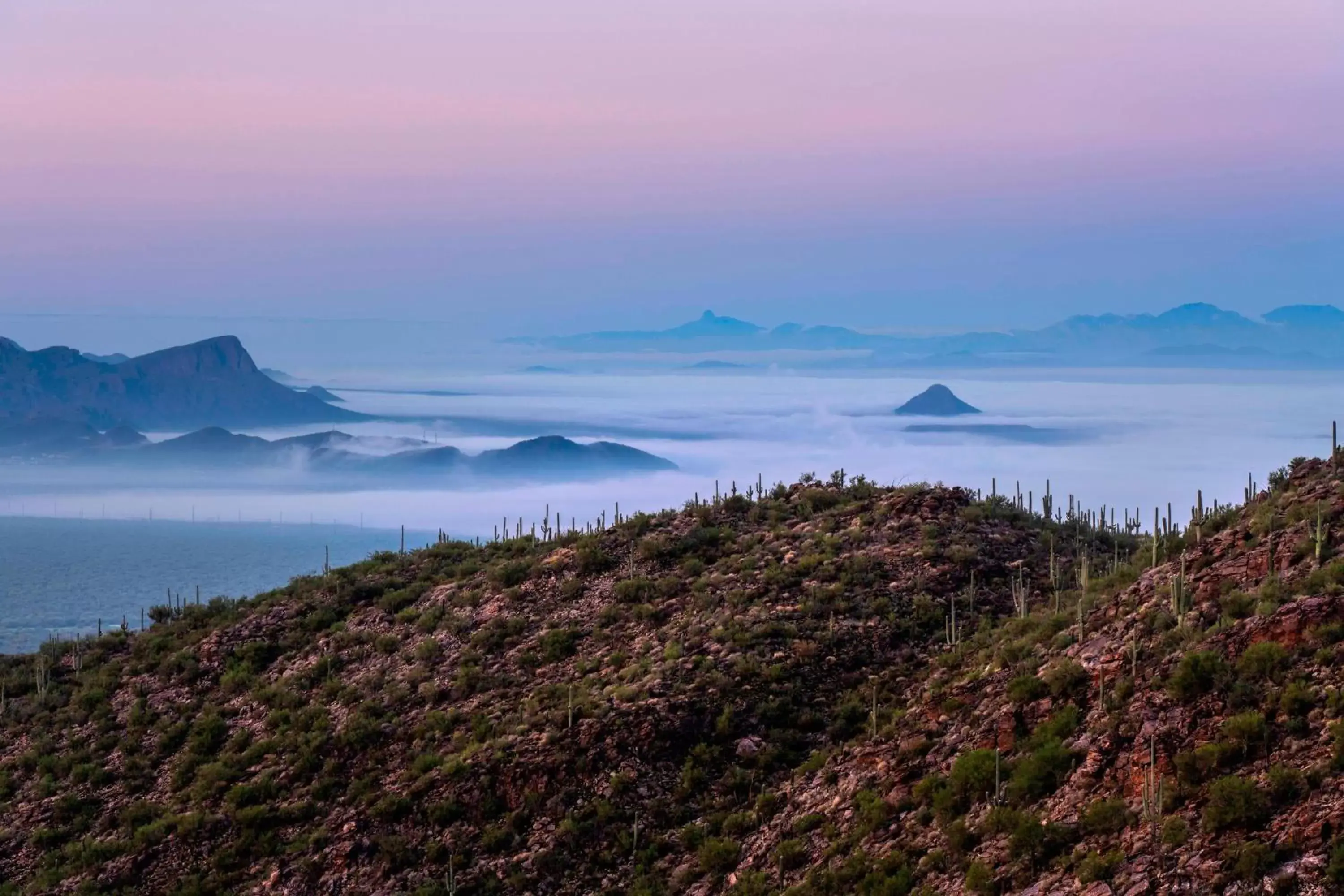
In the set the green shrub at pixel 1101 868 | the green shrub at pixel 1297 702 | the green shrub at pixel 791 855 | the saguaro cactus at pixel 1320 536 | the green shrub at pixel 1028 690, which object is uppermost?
the saguaro cactus at pixel 1320 536

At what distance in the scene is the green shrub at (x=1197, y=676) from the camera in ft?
64.8

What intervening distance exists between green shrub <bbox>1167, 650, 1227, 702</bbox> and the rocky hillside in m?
0.05

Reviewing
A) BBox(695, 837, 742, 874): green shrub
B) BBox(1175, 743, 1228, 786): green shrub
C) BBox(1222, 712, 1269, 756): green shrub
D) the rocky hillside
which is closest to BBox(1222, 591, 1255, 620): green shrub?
the rocky hillside

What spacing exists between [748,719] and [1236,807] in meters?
11.8

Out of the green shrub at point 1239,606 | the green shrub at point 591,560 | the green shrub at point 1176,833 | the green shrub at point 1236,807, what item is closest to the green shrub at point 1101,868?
the green shrub at point 1176,833

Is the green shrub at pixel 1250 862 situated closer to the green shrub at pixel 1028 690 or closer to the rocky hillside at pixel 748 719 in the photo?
the rocky hillside at pixel 748 719

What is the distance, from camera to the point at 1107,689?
21281mm

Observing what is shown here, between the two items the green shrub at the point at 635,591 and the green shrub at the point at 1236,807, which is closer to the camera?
the green shrub at the point at 1236,807

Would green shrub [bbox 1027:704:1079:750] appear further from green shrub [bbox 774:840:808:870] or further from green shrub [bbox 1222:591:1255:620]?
green shrub [bbox 774:840:808:870]

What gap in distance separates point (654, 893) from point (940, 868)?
19.2ft

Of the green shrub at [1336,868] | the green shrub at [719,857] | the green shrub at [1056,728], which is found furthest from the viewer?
the green shrub at [719,857]

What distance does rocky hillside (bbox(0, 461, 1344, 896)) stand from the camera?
1867 centimetres

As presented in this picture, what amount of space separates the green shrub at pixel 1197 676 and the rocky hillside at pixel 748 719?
0.17 ft

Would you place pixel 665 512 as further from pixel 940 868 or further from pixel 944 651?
pixel 940 868
